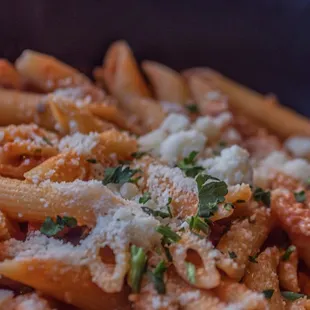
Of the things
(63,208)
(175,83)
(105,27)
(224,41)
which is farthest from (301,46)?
(63,208)

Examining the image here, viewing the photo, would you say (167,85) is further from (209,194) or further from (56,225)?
(56,225)

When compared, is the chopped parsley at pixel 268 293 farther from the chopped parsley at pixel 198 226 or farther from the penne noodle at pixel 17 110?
the penne noodle at pixel 17 110

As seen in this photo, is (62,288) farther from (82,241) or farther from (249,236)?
(249,236)

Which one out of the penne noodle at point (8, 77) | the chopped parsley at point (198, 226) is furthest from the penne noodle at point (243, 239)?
the penne noodle at point (8, 77)

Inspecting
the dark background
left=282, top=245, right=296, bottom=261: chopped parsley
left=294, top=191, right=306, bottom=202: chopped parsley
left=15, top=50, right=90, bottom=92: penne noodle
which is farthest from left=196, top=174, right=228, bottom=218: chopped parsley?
the dark background

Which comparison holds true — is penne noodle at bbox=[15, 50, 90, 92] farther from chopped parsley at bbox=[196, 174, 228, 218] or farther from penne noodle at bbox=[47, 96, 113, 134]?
chopped parsley at bbox=[196, 174, 228, 218]

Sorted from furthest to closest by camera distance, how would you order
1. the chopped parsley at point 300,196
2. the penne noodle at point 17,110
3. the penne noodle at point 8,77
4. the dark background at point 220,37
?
the dark background at point 220,37, the penne noodle at point 8,77, the penne noodle at point 17,110, the chopped parsley at point 300,196

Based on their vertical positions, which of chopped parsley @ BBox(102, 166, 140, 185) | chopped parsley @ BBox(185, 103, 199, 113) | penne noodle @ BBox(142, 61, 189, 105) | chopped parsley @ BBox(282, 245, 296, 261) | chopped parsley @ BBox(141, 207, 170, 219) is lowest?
chopped parsley @ BBox(282, 245, 296, 261)
